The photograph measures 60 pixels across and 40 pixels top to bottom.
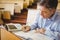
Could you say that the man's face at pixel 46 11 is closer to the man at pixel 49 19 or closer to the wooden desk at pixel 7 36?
the man at pixel 49 19

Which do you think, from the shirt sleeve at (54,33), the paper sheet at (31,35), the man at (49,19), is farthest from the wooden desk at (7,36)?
the shirt sleeve at (54,33)

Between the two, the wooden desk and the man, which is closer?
the man

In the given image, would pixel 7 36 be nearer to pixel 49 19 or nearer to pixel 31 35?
pixel 31 35

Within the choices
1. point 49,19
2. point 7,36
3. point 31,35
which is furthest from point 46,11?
point 7,36

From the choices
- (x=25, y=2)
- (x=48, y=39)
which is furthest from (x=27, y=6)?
(x=48, y=39)

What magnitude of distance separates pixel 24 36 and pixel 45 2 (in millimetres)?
402

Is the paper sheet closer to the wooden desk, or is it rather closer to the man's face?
the wooden desk

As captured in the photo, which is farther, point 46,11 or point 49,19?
point 49,19

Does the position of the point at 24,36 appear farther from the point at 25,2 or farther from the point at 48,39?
the point at 25,2

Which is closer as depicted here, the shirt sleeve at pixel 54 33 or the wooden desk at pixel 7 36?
the shirt sleeve at pixel 54 33

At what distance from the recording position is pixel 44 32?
1545 mm

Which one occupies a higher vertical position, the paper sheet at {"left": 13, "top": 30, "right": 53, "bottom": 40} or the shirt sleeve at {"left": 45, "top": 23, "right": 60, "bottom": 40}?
the shirt sleeve at {"left": 45, "top": 23, "right": 60, "bottom": 40}


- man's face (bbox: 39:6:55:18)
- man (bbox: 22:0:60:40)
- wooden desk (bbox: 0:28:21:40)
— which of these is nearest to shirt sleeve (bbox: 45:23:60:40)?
man (bbox: 22:0:60:40)

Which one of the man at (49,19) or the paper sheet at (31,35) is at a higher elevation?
the man at (49,19)
